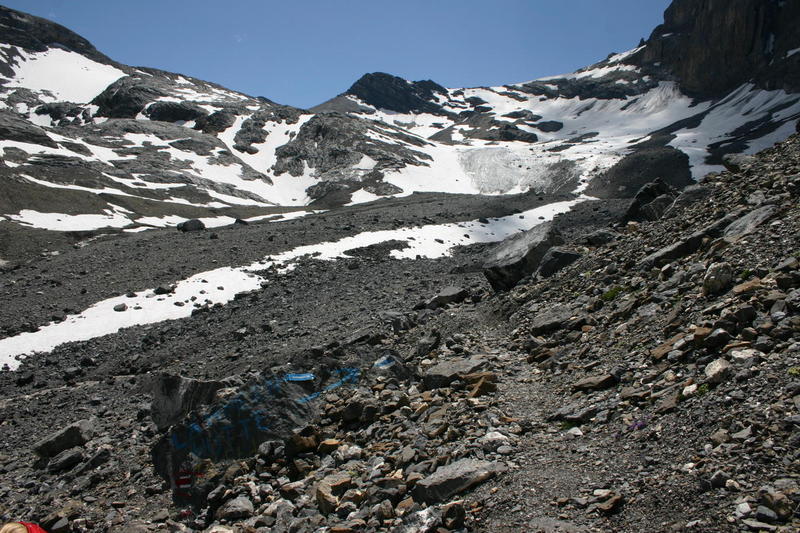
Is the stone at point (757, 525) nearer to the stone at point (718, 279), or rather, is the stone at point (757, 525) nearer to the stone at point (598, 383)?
the stone at point (598, 383)

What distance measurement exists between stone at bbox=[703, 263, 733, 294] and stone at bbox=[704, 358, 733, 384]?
2.46 m

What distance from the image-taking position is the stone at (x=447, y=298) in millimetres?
17234

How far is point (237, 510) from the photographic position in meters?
7.16

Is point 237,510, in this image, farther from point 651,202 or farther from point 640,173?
point 640,173

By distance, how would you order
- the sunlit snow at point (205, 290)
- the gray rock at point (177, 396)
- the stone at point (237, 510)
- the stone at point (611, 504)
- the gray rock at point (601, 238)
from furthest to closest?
the sunlit snow at point (205, 290) → the gray rock at point (601, 238) → the gray rock at point (177, 396) → the stone at point (237, 510) → the stone at point (611, 504)

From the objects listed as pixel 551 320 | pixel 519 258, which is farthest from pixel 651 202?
pixel 551 320

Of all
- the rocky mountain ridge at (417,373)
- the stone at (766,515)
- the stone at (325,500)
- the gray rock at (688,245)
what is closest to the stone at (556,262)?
the rocky mountain ridge at (417,373)

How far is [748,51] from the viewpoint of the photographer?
384 feet

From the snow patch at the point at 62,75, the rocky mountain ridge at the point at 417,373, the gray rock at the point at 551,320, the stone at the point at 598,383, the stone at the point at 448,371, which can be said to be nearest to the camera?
the rocky mountain ridge at the point at 417,373

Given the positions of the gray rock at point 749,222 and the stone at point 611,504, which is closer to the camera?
the stone at point 611,504

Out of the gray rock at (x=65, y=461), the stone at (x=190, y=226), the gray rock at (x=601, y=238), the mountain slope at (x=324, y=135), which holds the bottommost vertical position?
the gray rock at (x=65, y=461)

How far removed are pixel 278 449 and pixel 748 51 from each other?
150 metres

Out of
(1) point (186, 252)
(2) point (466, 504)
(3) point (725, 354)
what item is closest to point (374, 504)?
(2) point (466, 504)

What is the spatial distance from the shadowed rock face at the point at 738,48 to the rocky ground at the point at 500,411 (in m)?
114
